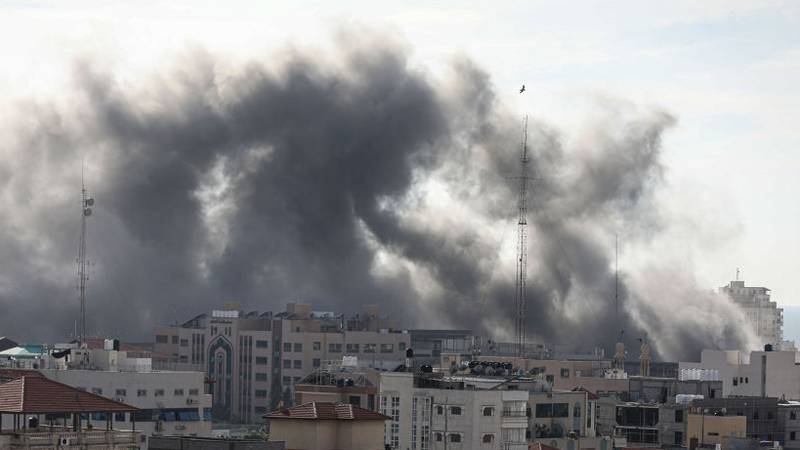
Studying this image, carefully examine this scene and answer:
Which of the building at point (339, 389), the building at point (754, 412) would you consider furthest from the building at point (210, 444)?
the building at point (754, 412)

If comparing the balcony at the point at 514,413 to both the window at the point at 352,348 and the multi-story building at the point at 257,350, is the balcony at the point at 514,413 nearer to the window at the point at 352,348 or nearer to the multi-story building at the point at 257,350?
the multi-story building at the point at 257,350

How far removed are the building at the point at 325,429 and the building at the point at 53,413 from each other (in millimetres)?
8891

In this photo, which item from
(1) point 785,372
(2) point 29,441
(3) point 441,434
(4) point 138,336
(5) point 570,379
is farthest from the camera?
(4) point 138,336

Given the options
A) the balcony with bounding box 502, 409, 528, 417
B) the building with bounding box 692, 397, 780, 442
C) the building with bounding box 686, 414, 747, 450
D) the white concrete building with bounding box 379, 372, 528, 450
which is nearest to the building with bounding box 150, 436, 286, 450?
the white concrete building with bounding box 379, 372, 528, 450

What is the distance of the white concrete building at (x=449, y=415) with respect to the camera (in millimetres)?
74438

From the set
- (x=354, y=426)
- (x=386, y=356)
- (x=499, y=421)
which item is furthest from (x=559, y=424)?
(x=386, y=356)

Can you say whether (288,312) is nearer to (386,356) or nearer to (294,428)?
(386,356)

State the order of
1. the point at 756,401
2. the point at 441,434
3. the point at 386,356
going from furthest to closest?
the point at 386,356 < the point at 756,401 < the point at 441,434

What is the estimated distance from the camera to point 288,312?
17588 cm

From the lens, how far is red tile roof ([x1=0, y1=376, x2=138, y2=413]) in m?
52.2

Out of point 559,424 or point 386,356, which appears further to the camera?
point 386,356

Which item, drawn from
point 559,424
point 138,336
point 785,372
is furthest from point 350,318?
point 559,424

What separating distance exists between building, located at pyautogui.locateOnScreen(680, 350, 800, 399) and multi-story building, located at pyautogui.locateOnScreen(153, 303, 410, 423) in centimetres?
3700

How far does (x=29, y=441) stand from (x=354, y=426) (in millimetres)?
14104
